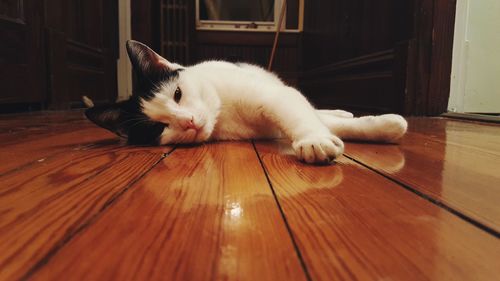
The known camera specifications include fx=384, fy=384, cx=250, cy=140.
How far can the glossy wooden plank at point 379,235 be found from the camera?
1.17 ft

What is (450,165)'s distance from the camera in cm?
86

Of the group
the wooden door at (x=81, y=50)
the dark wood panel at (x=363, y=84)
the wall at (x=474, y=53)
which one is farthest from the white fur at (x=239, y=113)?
the wooden door at (x=81, y=50)

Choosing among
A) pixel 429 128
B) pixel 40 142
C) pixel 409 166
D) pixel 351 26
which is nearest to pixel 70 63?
pixel 40 142

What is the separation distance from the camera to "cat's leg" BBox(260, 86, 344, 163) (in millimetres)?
841

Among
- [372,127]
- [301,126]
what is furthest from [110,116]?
[372,127]

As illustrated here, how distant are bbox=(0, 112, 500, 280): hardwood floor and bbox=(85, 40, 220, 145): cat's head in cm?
22

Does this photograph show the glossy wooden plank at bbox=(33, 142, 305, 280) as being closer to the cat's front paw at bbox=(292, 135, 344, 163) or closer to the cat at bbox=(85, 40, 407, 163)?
the cat's front paw at bbox=(292, 135, 344, 163)

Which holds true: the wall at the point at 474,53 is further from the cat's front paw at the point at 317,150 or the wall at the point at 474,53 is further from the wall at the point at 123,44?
the wall at the point at 123,44

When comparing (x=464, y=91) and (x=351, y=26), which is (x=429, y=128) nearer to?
(x=464, y=91)

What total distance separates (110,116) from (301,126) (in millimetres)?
652

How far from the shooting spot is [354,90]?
2.78 m

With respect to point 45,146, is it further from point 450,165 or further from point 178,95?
point 450,165

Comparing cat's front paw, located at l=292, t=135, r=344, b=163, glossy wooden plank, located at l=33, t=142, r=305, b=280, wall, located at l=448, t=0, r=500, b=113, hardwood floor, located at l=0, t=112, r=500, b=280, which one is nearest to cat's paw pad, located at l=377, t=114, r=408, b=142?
hardwood floor, located at l=0, t=112, r=500, b=280

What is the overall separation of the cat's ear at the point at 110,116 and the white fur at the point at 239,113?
107mm
